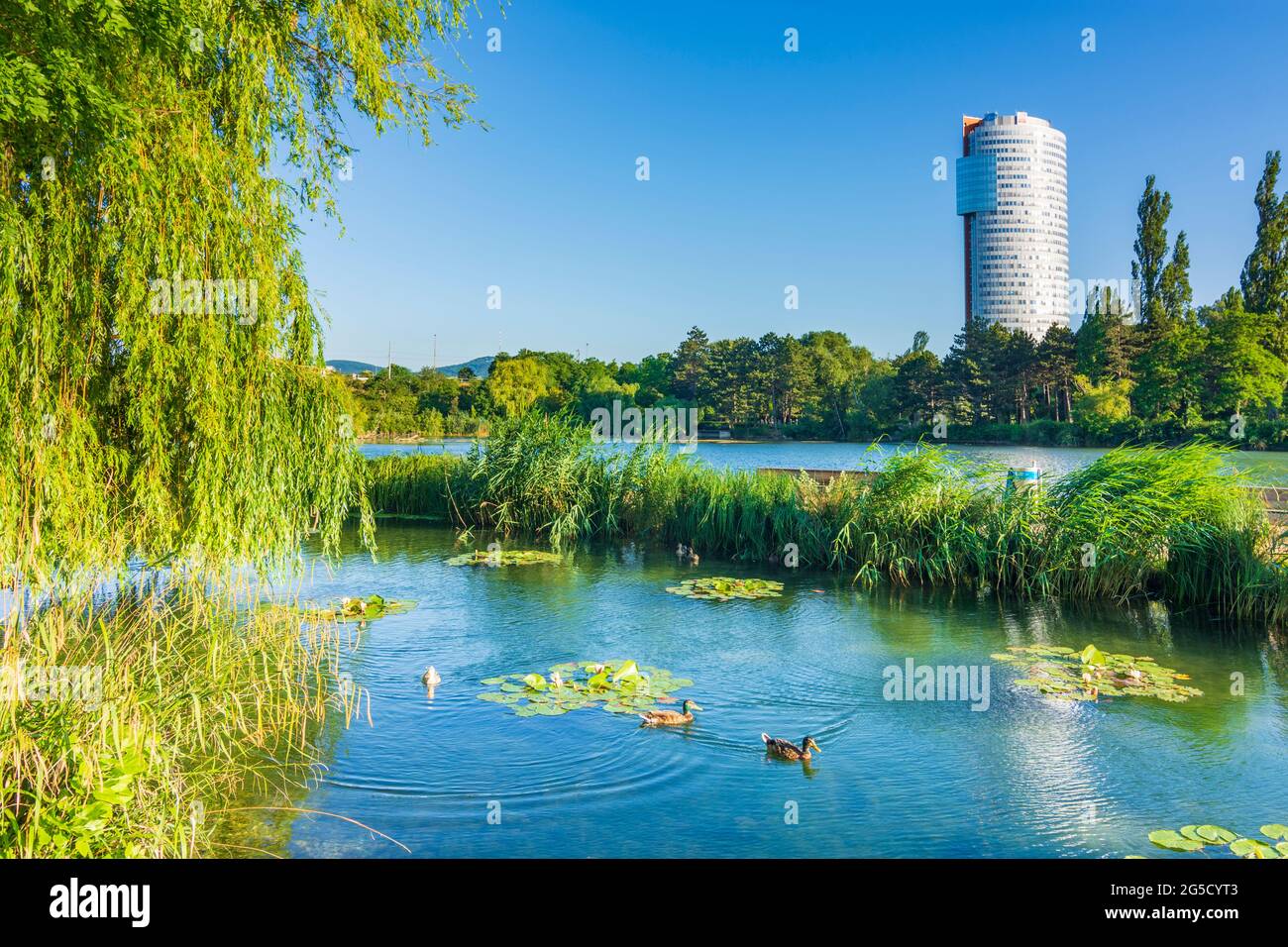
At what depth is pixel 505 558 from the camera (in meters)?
13.3

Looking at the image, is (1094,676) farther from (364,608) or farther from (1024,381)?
(1024,381)

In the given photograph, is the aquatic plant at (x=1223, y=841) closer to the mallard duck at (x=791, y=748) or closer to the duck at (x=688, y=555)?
the mallard duck at (x=791, y=748)

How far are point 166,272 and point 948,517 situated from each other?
354 inches

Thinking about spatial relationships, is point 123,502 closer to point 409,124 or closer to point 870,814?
point 409,124

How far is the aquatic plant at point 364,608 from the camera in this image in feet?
30.0

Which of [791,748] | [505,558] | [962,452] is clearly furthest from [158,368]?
[962,452]

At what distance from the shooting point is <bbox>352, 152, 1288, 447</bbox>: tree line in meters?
39.5

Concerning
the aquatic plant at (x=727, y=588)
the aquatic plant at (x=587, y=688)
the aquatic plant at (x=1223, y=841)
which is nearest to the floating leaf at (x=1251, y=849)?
the aquatic plant at (x=1223, y=841)

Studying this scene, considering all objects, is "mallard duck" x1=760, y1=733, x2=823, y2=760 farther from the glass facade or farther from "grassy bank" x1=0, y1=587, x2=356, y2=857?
the glass facade

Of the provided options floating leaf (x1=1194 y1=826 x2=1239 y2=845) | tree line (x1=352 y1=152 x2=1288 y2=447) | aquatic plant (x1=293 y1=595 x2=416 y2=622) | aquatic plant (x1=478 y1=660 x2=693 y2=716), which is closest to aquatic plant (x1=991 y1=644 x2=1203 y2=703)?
floating leaf (x1=1194 y1=826 x2=1239 y2=845)

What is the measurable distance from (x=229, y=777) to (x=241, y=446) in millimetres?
2023

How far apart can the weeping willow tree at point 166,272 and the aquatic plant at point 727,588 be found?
5193 mm

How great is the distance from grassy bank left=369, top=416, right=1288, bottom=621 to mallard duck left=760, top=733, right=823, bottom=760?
5.75 m

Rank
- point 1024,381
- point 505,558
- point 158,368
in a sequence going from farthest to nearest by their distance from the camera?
point 1024,381, point 505,558, point 158,368
